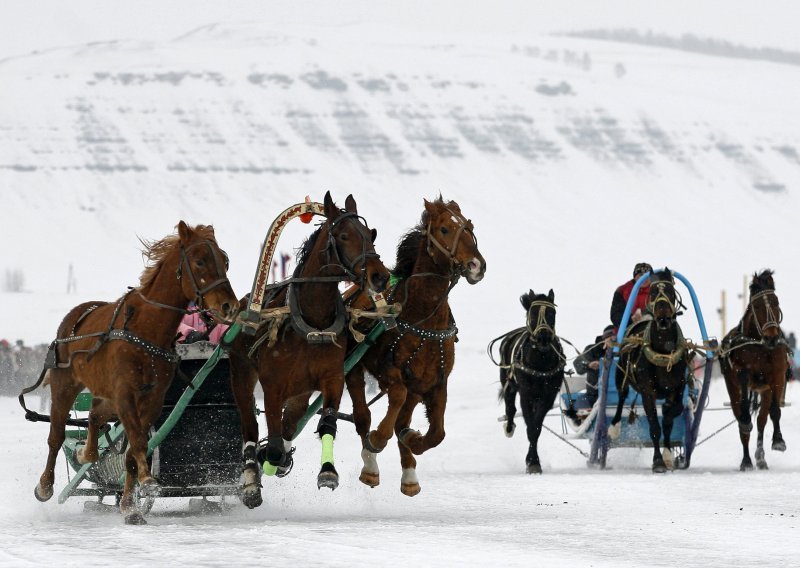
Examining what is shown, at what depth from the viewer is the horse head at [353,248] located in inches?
406

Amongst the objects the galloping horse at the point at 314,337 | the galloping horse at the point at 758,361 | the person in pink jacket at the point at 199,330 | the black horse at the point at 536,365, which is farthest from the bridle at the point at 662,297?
the galloping horse at the point at 314,337

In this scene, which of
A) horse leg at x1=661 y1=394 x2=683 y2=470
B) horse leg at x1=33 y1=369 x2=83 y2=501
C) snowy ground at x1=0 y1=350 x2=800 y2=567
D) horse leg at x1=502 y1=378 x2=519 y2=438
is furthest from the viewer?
horse leg at x1=502 y1=378 x2=519 y2=438

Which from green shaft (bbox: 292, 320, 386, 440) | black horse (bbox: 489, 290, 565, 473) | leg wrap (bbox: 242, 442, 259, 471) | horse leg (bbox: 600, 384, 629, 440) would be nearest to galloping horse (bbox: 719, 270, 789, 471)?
horse leg (bbox: 600, 384, 629, 440)

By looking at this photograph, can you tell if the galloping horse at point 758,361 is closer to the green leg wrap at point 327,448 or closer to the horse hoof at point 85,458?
the green leg wrap at point 327,448

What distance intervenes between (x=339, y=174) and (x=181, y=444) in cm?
18073

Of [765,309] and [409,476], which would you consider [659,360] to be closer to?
[765,309]

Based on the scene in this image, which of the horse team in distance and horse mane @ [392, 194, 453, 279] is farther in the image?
the horse team in distance

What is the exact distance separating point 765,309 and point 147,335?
8517 millimetres

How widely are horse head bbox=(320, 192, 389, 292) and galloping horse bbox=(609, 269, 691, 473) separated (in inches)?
253

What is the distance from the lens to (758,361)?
17469mm

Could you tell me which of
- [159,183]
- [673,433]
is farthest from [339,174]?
[673,433]

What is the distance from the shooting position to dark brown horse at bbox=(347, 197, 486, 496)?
36.4 ft

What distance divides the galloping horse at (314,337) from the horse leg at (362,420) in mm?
416

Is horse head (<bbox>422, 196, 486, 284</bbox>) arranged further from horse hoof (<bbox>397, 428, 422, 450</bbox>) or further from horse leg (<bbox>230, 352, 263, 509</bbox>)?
horse leg (<bbox>230, 352, 263, 509</bbox>)
